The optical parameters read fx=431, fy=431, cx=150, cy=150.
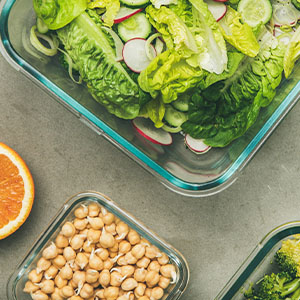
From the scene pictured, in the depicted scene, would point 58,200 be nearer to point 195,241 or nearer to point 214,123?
point 195,241

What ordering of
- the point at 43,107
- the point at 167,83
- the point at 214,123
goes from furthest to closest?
the point at 43,107
the point at 214,123
the point at 167,83

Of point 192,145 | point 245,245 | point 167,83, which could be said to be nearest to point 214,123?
point 192,145

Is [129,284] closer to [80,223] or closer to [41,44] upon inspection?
[80,223]

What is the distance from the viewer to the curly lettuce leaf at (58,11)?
51.0 inches

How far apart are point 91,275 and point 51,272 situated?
0.52ft

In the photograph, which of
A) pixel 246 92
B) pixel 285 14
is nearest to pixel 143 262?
pixel 246 92

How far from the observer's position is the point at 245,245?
1.62 meters

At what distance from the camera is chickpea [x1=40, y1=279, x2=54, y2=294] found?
1.49 metres

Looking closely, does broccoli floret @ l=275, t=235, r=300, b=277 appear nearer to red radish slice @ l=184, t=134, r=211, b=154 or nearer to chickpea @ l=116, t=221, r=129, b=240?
red radish slice @ l=184, t=134, r=211, b=154

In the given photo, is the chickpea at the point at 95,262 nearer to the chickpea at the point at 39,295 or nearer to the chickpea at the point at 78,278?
the chickpea at the point at 78,278

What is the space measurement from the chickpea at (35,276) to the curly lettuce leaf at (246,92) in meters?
0.74

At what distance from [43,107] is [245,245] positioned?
0.91 metres

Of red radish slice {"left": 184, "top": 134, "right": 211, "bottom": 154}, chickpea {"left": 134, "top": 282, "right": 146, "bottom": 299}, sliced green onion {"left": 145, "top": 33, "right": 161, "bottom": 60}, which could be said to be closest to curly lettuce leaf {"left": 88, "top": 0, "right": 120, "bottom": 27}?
→ sliced green onion {"left": 145, "top": 33, "right": 161, "bottom": 60}

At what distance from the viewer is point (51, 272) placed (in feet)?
4.97
